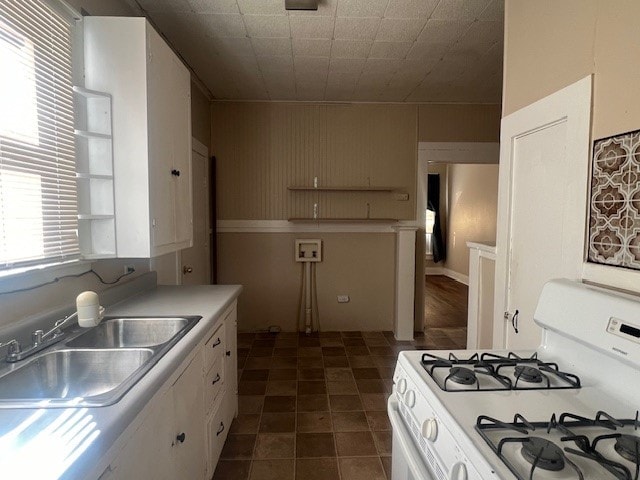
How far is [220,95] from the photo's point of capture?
4121 millimetres

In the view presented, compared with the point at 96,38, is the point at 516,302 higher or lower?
lower

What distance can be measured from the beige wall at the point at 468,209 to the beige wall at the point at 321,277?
309cm

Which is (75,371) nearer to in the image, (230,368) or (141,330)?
(141,330)

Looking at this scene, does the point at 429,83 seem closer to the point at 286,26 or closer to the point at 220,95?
the point at 286,26

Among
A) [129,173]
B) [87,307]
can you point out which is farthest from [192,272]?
[87,307]

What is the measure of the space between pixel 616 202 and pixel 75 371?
2016mm

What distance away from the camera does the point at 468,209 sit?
25.0ft

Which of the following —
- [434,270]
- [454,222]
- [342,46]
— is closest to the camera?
[342,46]

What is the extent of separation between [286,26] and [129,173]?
1.55 m

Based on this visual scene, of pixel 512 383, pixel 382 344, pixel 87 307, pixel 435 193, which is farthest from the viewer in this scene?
pixel 435 193

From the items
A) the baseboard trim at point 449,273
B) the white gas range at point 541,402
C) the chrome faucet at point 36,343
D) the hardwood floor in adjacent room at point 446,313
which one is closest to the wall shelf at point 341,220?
the hardwood floor in adjacent room at point 446,313

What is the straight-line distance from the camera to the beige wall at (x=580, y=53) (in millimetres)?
1156

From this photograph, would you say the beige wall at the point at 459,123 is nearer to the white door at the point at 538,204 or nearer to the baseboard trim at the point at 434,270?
the white door at the point at 538,204

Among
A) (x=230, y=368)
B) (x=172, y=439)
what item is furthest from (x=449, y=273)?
(x=172, y=439)
